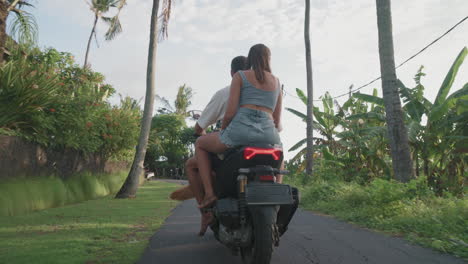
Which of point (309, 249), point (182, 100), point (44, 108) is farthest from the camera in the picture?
point (182, 100)

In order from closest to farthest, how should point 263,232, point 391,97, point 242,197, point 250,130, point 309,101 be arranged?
point 263,232
point 242,197
point 250,130
point 391,97
point 309,101

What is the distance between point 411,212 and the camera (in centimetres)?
612

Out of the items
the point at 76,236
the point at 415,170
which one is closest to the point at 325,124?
the point at 415,170

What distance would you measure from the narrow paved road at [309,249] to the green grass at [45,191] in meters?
3.09

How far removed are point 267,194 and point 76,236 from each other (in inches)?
115

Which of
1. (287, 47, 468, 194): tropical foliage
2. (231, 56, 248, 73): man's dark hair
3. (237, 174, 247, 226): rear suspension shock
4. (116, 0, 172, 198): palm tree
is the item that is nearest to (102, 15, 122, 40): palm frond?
(116, 0, 172, 198): palm tree

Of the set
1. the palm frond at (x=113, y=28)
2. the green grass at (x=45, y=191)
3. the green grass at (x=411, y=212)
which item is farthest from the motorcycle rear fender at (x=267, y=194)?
the palm frond at (x=113, y=28)

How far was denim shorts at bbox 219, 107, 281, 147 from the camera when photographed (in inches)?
124

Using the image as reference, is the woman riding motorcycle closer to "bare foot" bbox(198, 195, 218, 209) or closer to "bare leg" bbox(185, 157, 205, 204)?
"bare foot" bbox(198, 195, 218, 209)

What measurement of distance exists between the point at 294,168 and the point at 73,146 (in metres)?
13.2

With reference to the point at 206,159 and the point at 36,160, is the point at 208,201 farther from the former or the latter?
the point at 36,160

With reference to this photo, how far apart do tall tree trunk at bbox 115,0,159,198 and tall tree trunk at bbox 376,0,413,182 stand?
747cm

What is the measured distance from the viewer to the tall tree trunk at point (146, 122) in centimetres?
1180

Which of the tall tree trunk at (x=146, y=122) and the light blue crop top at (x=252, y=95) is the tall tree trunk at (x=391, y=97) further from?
the tall tree trunk at (x=146, y=122)
